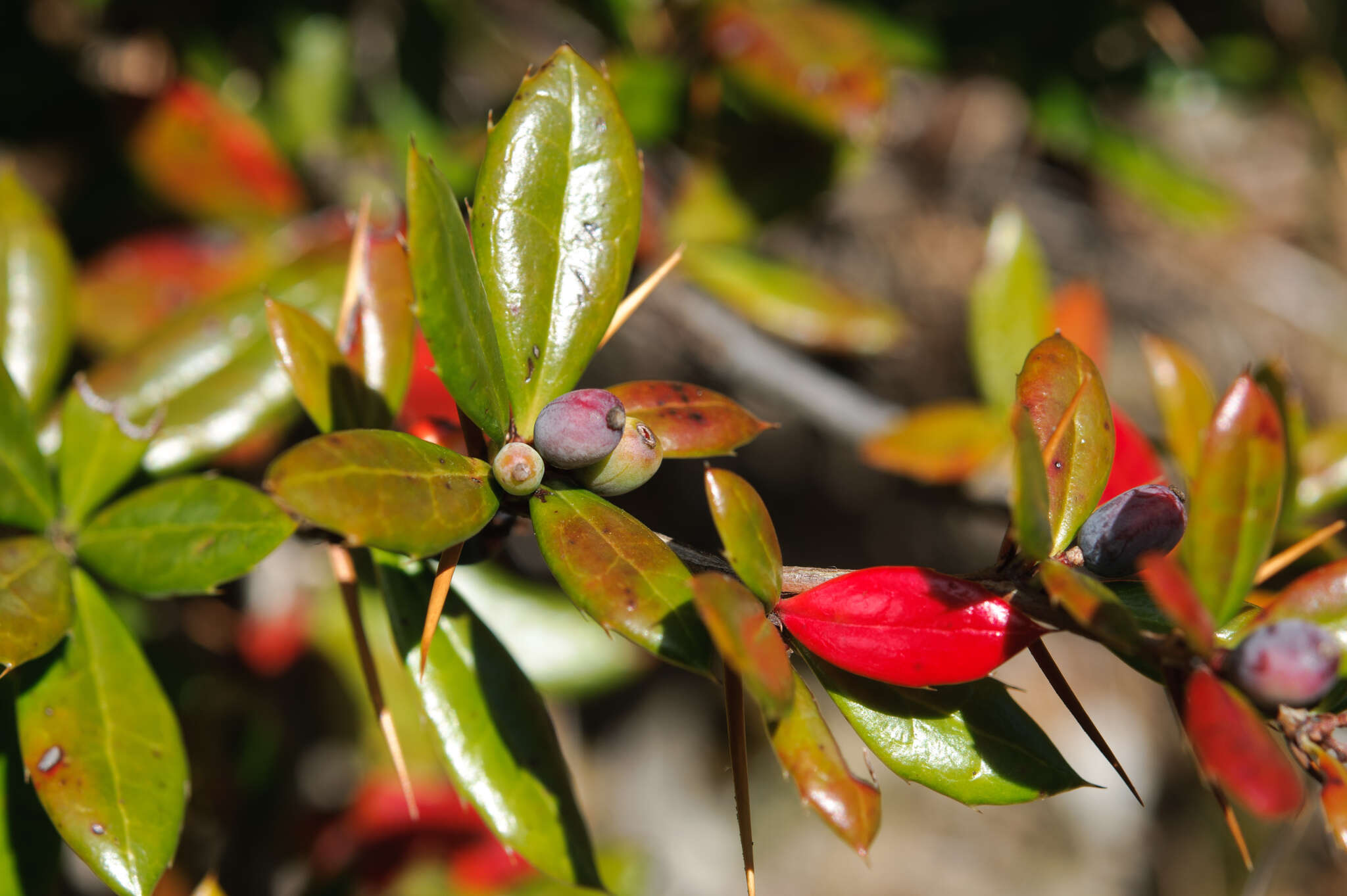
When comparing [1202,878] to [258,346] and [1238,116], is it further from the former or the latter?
[258,346]

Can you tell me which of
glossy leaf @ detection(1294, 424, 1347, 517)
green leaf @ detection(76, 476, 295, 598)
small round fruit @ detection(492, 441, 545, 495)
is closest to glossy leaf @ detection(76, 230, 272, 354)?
green leaf @ detection(76, 476, 295, 598)

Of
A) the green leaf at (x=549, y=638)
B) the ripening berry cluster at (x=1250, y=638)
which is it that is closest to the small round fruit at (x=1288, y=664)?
the ripening berry cluster at (x=1250, y=638)

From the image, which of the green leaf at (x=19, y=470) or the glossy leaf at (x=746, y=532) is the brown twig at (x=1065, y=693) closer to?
the glossy leaf at (x=746, y=532)

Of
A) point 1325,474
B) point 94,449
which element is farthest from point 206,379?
point 1325,474

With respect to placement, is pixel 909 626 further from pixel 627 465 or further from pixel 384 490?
pixel 384 490

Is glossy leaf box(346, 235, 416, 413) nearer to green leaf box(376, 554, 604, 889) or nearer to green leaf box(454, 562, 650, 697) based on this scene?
green leaf box(376, 554, 604, 889)

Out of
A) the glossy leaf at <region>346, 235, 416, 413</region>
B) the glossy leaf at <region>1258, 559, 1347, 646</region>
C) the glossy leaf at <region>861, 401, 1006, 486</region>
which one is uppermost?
the glossy leaf at <region>1258, 559, 1347, 646</region>
